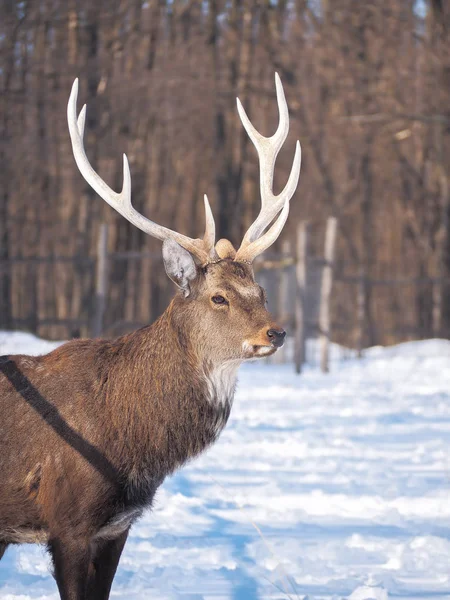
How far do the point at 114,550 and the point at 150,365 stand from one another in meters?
0.80

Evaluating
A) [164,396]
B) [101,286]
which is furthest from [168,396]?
[101,286]

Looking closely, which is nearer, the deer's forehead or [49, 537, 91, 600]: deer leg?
[49, 537, 91, 600]: deer leg

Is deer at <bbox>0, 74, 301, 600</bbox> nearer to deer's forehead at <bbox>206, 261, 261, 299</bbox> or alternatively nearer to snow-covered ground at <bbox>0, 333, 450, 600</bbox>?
deer's forehead at <bbox>206, 261, 261, 299</bbox>

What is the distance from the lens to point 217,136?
21250 mm

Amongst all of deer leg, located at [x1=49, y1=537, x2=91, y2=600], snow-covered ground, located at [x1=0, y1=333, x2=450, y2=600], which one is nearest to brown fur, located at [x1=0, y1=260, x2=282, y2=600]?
deer leg, located at [x1=49, y1=537, x2=91, y2=600]

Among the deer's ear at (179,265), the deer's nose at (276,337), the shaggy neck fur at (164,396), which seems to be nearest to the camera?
the shaggy neck fur at (164,396)

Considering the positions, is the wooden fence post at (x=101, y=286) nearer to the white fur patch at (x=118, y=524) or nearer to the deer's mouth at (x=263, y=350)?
the deer's mouth at (x=263, y=350)

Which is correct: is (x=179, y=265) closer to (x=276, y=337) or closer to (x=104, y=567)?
(x=276, y=337)

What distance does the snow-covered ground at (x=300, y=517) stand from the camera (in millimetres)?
4230

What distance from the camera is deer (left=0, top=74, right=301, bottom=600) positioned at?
3504 mm

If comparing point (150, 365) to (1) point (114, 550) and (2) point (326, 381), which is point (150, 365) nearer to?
(1) point (114, 550)

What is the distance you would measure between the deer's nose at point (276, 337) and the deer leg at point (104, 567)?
101cm

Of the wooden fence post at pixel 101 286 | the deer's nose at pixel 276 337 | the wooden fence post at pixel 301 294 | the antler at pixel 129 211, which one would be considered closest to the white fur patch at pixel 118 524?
the deer's nose at pixel 276 337

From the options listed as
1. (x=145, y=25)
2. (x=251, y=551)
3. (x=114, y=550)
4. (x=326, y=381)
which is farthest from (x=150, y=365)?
(x=145, y=25)
